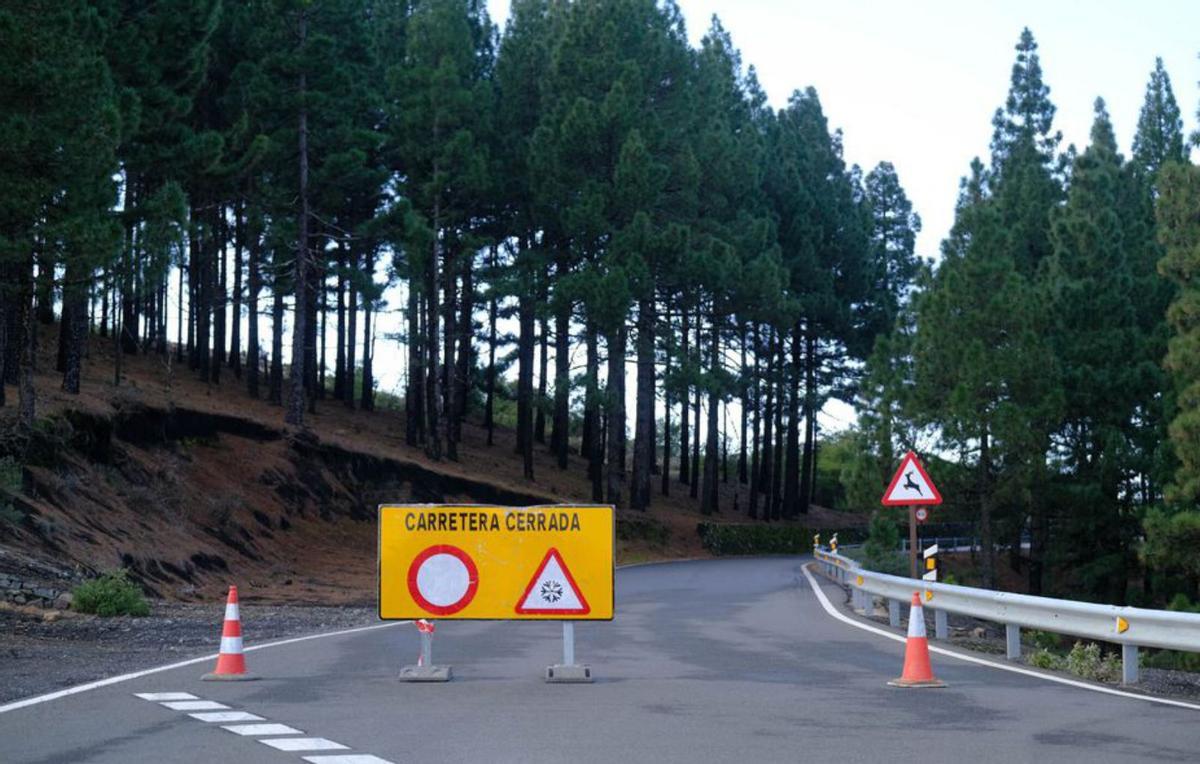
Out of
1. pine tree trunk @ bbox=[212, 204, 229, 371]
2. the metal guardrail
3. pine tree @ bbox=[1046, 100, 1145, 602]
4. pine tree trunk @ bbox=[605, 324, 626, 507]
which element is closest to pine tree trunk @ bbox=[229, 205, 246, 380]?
pine tree trunk @ bbox=[212, 204, 229, 371]

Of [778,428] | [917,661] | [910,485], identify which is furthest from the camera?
[778,428]

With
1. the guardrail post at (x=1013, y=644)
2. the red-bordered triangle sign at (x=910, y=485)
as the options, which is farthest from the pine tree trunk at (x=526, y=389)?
the guardrail post at (x=1013, y=644)

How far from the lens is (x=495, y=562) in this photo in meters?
12.6

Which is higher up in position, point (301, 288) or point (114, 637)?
point (301, 288)

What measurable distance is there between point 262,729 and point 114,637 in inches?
317

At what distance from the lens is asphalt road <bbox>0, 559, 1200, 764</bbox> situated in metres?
8.35

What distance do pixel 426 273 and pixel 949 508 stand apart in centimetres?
2204

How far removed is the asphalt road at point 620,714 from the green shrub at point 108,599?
409 centimetres

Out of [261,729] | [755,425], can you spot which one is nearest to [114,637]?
[261,729]

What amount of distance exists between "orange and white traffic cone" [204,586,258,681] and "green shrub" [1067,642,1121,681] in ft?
24.2

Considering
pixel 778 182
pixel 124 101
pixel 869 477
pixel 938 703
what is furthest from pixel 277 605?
pixel 778 182

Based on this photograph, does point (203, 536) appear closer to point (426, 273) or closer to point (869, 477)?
point (869, 477)

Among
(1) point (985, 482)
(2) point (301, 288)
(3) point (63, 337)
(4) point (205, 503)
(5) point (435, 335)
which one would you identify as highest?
(2) point (301, 288)

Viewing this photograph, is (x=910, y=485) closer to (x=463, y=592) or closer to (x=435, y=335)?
(x=463, y=592)
